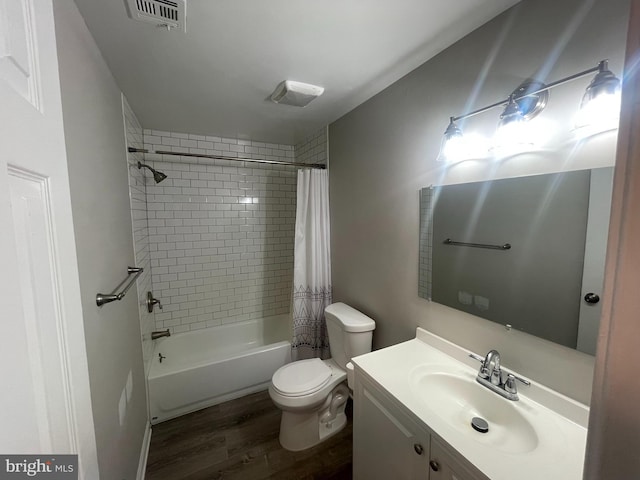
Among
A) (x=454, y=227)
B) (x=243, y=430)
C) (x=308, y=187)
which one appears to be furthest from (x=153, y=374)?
(x=454, y=227)

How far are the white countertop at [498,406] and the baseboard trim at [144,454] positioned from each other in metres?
1.49

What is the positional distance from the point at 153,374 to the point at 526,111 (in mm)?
2779

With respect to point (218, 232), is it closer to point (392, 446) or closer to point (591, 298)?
point (392, 446)

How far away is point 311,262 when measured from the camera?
234 centimetres

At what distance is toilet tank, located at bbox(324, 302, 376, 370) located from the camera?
70.4 inches

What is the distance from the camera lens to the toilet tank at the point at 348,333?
179 cm

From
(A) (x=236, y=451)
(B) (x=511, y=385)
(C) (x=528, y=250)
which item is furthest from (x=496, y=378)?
(A) (x=236, y=451)

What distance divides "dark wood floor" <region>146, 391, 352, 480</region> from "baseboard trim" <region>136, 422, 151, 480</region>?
0.03 meters

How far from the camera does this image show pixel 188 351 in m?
2.67

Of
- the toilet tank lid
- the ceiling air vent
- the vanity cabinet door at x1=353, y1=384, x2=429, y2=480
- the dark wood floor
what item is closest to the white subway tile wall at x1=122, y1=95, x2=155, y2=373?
the dark wood floor

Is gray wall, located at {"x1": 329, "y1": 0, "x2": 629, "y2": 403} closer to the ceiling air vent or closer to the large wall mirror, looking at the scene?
the large wall mirror

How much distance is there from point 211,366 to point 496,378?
201cm

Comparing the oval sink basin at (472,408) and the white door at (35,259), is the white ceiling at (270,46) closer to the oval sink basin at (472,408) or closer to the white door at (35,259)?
the white door at (35,259)

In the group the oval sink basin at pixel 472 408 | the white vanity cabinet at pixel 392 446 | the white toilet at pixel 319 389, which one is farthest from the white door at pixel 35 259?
the white toilet at pixel 319 389
